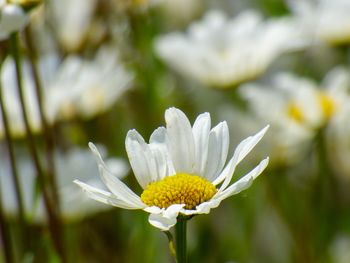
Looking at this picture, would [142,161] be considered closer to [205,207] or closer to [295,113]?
[205,207]

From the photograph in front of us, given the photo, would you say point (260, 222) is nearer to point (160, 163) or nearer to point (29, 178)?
point (29, 178)

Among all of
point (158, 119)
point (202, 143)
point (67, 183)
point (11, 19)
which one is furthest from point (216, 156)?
point (158, 119)

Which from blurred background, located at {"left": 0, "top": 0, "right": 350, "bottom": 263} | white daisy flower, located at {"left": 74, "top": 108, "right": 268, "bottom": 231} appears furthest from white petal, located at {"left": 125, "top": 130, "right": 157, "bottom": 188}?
blurred background, located at {"left": 0, "top": 0, "right": 350, "bottom": 263}

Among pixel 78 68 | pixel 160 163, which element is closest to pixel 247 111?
pixel 78 68

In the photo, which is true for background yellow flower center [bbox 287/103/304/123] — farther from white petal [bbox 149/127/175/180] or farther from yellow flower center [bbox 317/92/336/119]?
white petal [bbox 149/127/175/180]

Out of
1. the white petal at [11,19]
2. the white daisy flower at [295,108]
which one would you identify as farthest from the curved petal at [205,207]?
the white daisy flower at [295,108]

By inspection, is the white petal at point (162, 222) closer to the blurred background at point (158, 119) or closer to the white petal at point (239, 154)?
the white petal at point (239, 154)

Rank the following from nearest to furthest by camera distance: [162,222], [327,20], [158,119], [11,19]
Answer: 1. [162,222]
2. [11,19]
3. [327,20]
4. [158,119]
